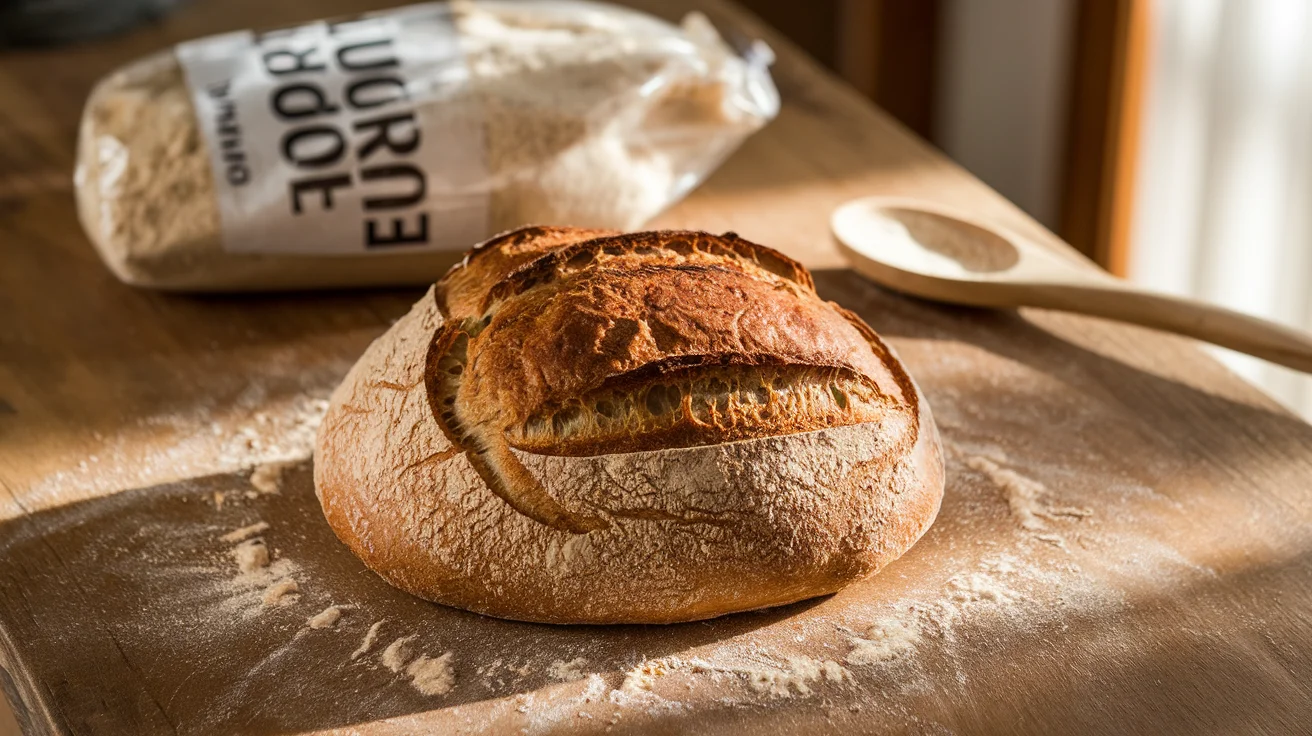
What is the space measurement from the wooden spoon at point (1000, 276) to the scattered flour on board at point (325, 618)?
0.71m

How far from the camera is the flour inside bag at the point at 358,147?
138 cm

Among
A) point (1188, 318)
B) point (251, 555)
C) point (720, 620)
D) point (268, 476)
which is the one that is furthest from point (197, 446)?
point (1188, 318)

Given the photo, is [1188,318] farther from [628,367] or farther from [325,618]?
[325,618]

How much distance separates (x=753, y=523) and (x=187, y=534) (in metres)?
0.47

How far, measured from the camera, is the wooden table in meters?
0.91

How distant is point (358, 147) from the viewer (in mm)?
1391

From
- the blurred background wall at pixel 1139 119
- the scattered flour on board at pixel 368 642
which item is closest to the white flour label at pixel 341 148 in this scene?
the scattered flour on board at pixel 368 642

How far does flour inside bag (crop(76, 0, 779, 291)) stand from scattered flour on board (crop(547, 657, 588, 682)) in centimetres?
63

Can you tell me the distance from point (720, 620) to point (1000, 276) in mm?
582

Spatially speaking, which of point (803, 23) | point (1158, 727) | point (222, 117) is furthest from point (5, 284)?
point (803, 23)

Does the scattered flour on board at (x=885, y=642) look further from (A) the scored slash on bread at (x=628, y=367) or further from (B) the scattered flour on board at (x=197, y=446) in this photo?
(B) the scattered flour on board at (x=197, y=446)

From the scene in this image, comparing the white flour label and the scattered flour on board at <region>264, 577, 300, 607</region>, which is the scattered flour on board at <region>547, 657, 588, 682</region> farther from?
the white flour label

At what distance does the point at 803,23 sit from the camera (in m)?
3.40

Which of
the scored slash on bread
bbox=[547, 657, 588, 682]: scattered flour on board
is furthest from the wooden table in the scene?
the scored slash on bread
